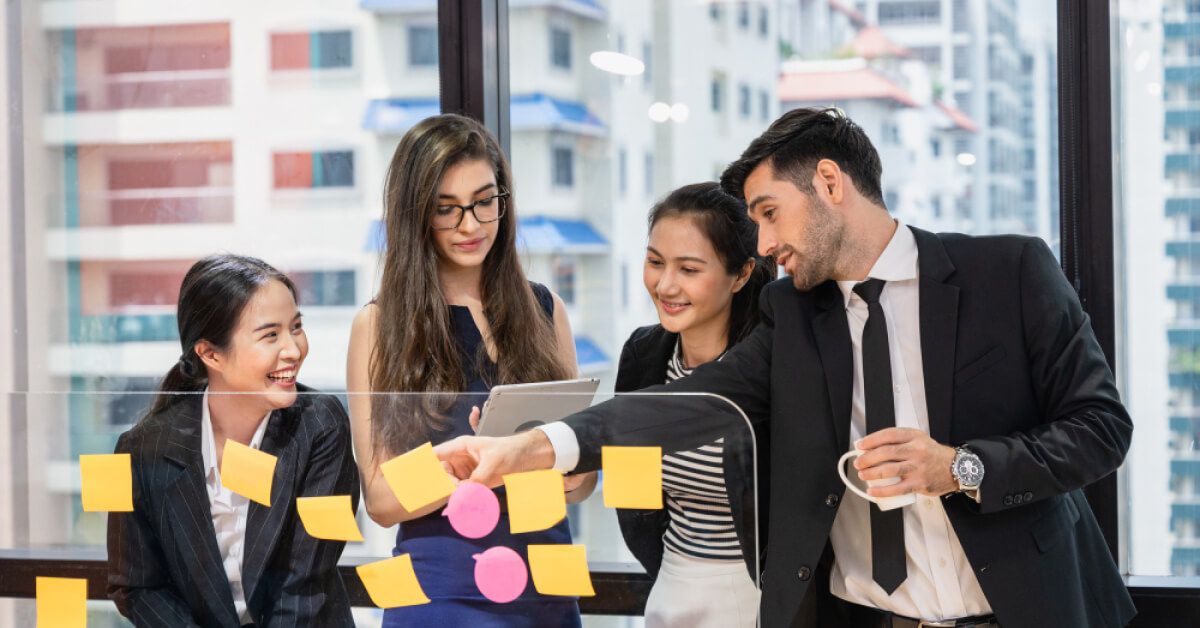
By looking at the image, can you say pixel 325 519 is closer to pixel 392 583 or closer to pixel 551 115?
pixel 392 583

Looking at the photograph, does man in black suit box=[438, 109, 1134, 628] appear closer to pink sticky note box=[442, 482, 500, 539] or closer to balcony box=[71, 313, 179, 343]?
pink sticky note box=[442, 482, 500, 539]

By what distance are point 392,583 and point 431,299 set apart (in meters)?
0.58

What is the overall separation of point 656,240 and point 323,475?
0.78 metres

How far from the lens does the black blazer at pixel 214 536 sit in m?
1.49

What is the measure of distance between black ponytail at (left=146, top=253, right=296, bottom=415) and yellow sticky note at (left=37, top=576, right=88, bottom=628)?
0.34 m

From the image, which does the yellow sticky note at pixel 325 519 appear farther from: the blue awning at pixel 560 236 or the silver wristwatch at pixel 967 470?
the blue awning at pixel 560 236

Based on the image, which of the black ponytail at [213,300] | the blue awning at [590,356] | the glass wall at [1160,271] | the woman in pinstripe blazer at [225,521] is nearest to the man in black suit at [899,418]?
the woman in pinstripe blazer at [225,521]

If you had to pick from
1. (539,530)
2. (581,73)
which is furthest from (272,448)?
(581,73)

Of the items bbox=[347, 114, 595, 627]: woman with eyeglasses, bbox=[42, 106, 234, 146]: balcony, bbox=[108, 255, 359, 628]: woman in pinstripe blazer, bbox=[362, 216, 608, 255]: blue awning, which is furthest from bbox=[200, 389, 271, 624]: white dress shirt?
bbox=[42, 106, 234, 146]: balcony

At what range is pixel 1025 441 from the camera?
1.54 m

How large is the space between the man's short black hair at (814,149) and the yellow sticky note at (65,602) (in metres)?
1.20

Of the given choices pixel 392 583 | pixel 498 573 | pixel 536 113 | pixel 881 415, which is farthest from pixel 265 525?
pixel 536 113

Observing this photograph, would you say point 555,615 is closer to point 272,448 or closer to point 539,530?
point 539,530

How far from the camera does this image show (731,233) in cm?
199
